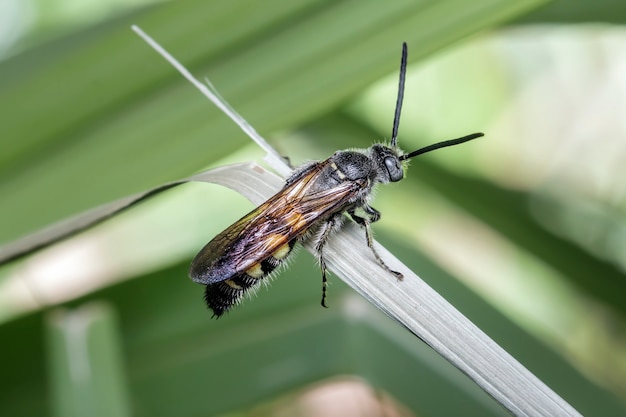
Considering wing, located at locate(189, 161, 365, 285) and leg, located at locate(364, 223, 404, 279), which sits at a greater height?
wing, located at locate(189, 161, 365, 285)

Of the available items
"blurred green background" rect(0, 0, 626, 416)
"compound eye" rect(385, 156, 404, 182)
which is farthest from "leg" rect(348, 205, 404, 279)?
"blurred green background" rect(0, 0, 626, 416)

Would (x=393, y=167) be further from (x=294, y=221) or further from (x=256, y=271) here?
(x=256, y=271)

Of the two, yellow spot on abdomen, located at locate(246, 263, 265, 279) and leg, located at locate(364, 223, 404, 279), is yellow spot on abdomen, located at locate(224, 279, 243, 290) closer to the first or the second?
yellow spot on abdomen, located at locate(246, 263, 265, 279)

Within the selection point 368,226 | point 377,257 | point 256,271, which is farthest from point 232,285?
point 377,257

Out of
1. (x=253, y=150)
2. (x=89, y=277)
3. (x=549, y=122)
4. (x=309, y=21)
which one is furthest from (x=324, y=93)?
(x=549, y=122)

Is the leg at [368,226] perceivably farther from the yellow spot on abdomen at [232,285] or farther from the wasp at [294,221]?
the yellow spot on abdomen at [232,285]

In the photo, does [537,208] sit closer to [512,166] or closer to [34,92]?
[512,166]
